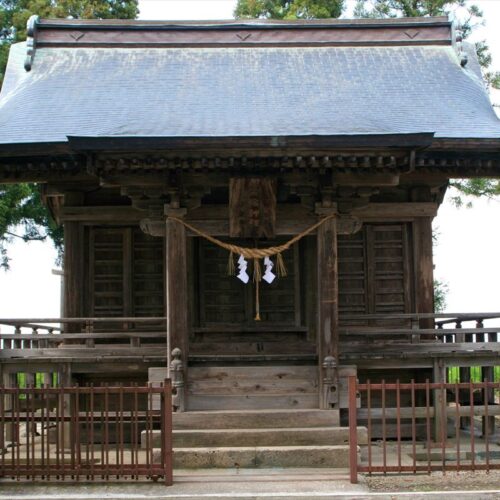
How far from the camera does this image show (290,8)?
27.6 m

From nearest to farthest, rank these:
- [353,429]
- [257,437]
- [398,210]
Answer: [353,429]
[257,437]
[398,210]

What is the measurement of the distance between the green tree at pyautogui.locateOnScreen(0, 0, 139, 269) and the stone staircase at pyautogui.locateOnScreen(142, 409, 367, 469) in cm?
1555

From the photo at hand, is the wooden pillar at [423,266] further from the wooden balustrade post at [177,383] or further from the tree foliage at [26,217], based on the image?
the tree foliage at [26,217]

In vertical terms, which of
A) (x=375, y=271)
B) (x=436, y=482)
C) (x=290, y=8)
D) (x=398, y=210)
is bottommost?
(x=436, y=482)

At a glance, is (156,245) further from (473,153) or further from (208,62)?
(473,153)

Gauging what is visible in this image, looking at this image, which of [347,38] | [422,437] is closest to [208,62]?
[347,38]

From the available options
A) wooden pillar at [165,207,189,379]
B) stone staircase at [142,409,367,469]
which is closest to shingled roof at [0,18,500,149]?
wooden pillar at [165,207,189,379]

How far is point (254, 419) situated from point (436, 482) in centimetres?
282

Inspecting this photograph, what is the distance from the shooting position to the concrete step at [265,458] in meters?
10.6

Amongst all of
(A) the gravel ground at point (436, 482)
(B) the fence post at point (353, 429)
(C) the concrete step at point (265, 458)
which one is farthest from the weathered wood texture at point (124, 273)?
(A) the gravel ground at point (436, 482)

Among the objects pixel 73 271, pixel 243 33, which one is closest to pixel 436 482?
pixel 73 271

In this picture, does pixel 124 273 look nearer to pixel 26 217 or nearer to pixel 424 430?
pixel 424 430

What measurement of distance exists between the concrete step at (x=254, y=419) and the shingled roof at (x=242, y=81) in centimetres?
422

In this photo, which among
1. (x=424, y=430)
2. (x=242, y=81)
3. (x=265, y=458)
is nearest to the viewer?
(x=265, y=458)
